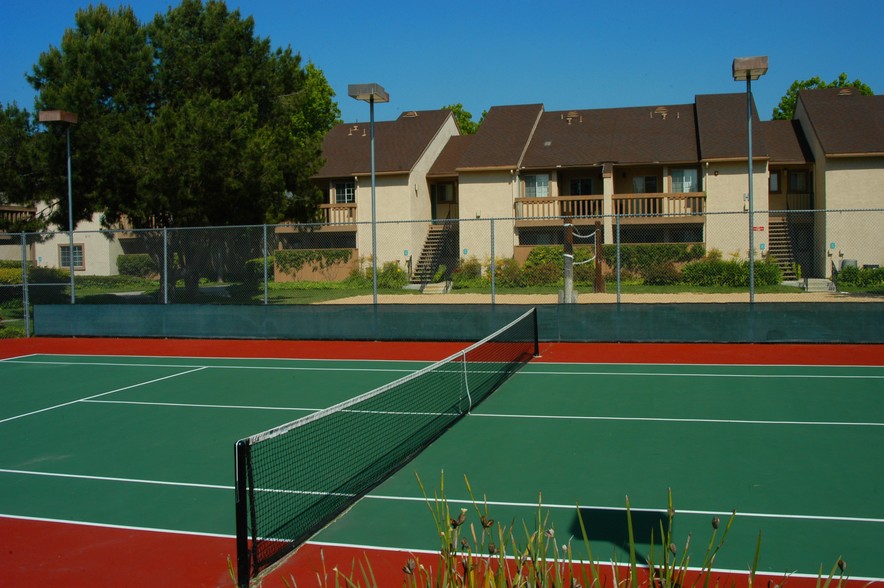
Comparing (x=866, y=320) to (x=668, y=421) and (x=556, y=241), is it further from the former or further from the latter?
(x=556, y=241)

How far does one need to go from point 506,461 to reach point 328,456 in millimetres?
1873

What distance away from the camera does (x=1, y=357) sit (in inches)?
728

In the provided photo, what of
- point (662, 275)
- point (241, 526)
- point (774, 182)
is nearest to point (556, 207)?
point (774, 182)

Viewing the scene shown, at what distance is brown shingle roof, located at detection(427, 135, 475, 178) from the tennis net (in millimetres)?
26977

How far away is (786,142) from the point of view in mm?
37250

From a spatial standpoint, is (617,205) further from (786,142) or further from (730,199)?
(786,142)

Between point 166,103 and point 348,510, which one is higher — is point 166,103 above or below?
above

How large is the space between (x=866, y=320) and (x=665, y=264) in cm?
1093

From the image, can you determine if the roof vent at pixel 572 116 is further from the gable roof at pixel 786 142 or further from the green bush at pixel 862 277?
the green bush at pixel 862 277

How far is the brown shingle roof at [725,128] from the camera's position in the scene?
34.8m

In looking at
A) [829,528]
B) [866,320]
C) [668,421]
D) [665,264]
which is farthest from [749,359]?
[665,264]

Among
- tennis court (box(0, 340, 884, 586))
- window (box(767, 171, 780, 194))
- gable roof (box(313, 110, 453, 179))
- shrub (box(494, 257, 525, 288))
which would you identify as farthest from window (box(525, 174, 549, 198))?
tennis court (box(0, 340, 884, 586))

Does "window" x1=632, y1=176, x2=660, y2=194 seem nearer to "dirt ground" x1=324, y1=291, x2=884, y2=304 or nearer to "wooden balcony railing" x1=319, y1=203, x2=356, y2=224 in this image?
"wooden balcony railing" x1=319, y1=203, x2=356, y2=224

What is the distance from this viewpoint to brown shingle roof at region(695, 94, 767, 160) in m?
34.8
